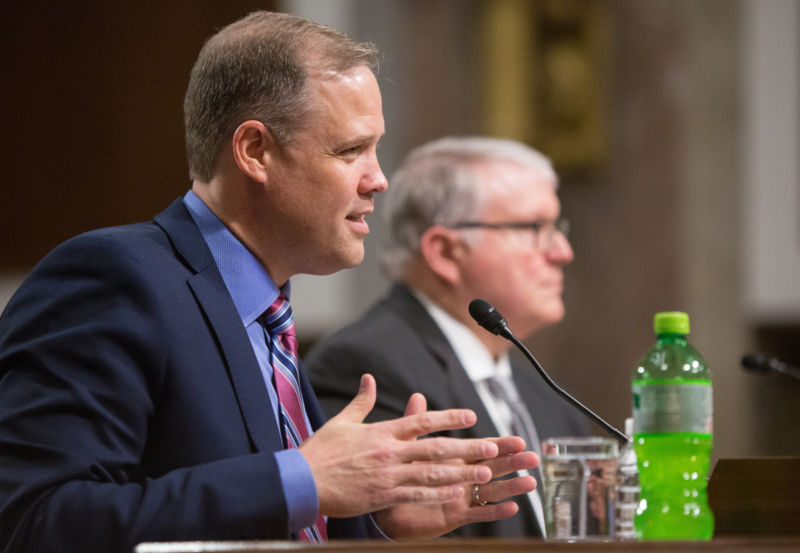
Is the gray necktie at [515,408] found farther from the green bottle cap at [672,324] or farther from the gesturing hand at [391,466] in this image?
the gesturing hand at [391,466]

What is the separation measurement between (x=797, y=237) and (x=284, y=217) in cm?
381

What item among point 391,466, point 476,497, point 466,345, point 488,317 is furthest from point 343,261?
point 466,345

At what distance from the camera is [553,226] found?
10.8ft

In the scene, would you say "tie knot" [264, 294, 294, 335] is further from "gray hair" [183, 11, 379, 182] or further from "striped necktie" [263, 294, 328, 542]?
"gray hair" [183, 11, 379, 182]

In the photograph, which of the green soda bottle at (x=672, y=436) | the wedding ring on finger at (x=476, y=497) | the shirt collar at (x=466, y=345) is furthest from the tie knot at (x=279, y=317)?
the shirt collar at (x=466, y=345)

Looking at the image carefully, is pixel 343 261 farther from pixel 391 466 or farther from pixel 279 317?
pixel 391 466

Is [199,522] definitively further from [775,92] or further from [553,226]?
[775,92]

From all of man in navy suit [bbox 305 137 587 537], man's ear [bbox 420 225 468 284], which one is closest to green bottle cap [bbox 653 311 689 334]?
man in navy suit [bbox 305 137 587 537]

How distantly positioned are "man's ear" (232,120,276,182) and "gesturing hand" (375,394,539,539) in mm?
459

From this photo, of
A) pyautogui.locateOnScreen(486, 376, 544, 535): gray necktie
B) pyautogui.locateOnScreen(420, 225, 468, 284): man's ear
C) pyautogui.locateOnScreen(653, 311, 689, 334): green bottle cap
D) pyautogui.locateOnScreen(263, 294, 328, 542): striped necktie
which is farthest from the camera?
pyautogui.locateOnScreen(420, 225, 468, 284): man's ear

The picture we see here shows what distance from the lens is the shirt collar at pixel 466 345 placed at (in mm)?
3051

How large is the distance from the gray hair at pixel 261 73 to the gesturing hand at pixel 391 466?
61 centimetres

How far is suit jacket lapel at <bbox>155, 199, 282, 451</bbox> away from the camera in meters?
1.66

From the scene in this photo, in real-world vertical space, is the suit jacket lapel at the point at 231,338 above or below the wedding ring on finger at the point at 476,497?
above
